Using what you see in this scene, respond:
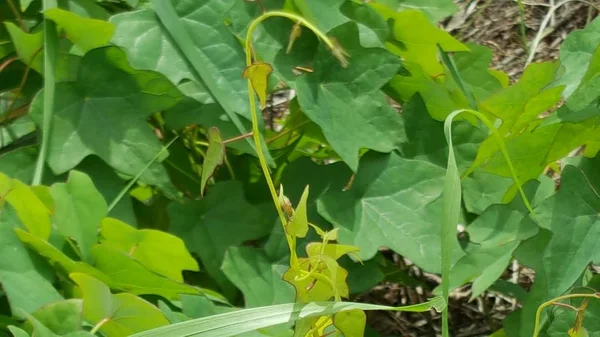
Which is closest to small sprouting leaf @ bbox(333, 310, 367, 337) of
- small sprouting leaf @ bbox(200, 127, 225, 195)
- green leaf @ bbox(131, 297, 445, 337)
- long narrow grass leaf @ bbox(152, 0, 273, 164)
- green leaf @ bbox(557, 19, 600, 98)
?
green leaf @ bbox(131, 297, 445, 337)

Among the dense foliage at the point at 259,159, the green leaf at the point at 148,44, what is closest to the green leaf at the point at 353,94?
the dense foliage at the point at 259,159

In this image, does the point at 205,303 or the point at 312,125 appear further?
the point at 312,125

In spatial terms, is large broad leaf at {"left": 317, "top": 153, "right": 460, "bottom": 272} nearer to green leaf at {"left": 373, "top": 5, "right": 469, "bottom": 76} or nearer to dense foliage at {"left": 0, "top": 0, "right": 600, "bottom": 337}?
dense foliage at {"left": 0, "top": 0, "right": 600, "bottom": 337}

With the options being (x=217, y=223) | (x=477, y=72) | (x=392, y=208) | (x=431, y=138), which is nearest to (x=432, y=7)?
(x=477, y=72)

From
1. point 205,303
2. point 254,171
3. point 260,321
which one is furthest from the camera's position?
point 254,171

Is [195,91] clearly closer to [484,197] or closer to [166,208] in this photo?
[166,208]

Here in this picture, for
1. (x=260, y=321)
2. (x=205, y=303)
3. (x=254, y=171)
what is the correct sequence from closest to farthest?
(x=260, y=321) → (x=205, y=303) → (x=254, y=171)

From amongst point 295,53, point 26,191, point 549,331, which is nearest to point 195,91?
point 295,53
